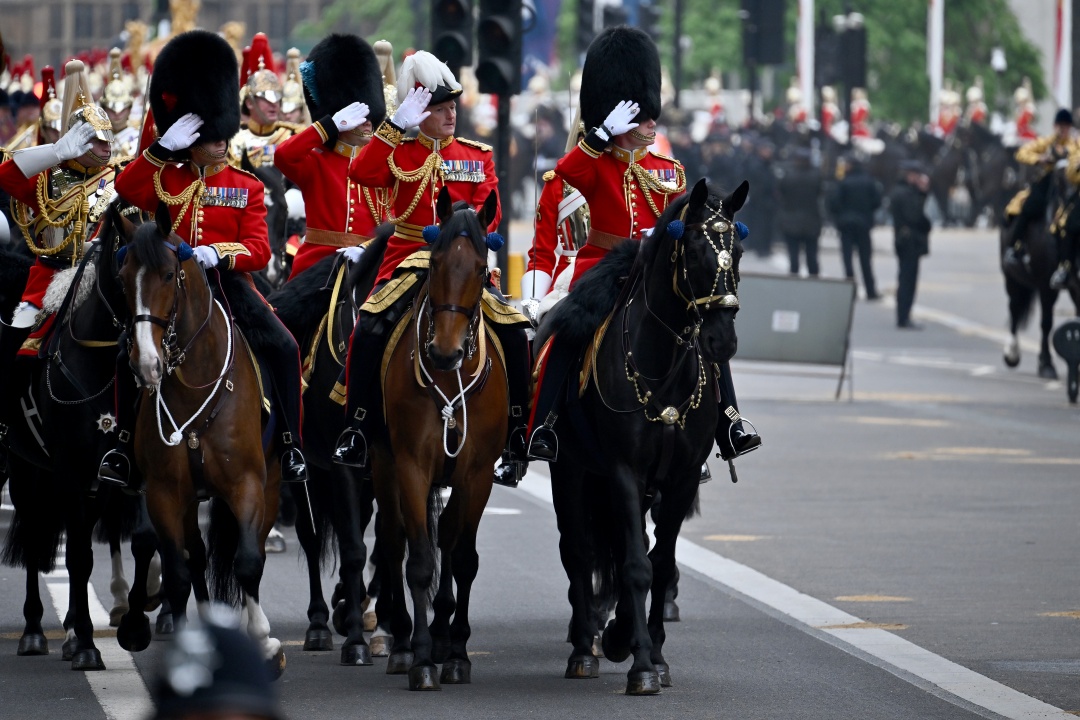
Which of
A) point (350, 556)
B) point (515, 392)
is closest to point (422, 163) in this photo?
point (515, 392)

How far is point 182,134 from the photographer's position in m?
9.78

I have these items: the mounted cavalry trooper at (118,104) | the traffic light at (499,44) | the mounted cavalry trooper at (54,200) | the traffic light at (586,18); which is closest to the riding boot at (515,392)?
the mounted cavalry trooper at (54,200)

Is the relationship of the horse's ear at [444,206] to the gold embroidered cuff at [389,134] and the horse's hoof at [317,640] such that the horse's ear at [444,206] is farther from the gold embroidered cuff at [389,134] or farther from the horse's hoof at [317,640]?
the horse's hoof at [317,640]

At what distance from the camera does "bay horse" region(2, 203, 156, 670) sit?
9648mm

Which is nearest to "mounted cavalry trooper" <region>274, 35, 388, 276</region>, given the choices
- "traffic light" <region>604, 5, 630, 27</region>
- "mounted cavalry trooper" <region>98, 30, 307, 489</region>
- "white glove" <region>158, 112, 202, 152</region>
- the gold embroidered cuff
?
the gold embroidered cuff

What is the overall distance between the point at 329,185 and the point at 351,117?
352 millimetres

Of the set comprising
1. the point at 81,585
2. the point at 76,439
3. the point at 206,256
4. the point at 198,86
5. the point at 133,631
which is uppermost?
the point at 198,86

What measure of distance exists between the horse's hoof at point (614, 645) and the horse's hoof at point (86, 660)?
2.14 m

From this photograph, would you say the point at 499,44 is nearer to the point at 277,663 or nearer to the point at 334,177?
the point at 334,177

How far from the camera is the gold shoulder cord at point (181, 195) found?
980 centimetres

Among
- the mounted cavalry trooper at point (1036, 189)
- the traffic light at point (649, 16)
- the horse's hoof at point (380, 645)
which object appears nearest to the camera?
the horse's hoof at point (380, 645)

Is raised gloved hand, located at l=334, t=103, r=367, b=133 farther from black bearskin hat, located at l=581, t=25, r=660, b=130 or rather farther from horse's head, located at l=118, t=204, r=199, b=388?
horse's head, located at l=118, t=204, r=199, b=388

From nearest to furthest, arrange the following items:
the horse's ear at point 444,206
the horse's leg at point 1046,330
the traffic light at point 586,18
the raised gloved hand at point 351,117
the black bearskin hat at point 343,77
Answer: the horse's ear at point 444,206 < the raised gloved hand at point 351,117 < the black bearskin hat at point 343,77 < the horse's leg at point 1046,330 < the traffic light at point 586,18

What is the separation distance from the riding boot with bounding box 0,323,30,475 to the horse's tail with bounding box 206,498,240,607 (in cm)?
129
